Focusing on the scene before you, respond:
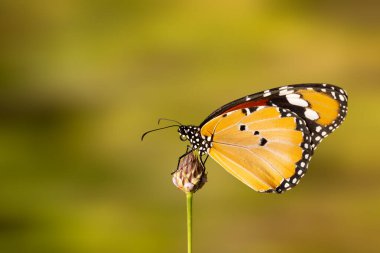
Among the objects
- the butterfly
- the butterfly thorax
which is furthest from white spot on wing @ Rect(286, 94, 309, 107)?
the butterfly thorax

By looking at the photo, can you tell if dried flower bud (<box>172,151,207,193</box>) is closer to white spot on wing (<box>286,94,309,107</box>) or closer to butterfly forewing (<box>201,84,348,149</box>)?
butterfly forewing (<box>201,84,348,149</box>)

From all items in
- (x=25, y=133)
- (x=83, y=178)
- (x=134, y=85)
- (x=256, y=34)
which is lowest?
(x=83, y=178)

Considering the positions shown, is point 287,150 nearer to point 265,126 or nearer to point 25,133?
point 265,126

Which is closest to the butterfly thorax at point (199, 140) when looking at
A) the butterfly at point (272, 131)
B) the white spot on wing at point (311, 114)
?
the butterfly at point (272, 131)

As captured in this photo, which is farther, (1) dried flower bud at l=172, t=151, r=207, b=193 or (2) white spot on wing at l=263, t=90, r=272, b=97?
(2) white spot on wing at l=263, t=90, r=272, b=97

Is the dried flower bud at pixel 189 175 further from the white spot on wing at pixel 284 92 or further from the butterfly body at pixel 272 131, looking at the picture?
the white spot on wing at pixel 284 92

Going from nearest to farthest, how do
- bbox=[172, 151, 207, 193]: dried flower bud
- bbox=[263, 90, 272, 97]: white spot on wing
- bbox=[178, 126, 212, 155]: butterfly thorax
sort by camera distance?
bbox=[172, 151, 207, 193]: dried flower bud → bbox=[263, 90, 272, 97]: white spot on wing → bbox=[178, 126, 212, 155]: butterfly thorax

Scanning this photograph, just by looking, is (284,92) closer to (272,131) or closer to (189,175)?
(272,131)

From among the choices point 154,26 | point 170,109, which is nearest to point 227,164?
point 170,109
